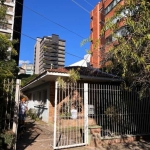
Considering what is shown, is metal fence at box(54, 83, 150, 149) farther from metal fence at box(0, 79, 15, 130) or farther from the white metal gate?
metal fence at box(0, 79, 15, 130)

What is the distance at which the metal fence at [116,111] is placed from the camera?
855cm

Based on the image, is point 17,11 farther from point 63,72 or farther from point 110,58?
point 110,58

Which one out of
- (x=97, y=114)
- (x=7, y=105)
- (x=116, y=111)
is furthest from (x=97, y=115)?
(x=7, y=105)

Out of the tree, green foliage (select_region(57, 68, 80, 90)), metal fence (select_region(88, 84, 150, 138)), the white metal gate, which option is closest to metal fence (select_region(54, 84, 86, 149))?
the white metal gate

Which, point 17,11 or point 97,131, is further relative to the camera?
point 17,11

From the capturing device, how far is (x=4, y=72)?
669 cm

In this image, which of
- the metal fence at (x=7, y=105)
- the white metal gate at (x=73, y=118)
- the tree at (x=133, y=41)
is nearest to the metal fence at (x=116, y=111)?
the white metal gate at (x=73, y=118)

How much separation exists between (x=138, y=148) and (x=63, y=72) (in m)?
5.76

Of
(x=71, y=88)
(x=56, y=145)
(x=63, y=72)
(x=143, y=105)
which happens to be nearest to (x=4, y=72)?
(x=71, y=88)

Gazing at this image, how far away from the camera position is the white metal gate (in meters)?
7.80

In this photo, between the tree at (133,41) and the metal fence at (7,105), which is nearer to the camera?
the tree at (133,41)

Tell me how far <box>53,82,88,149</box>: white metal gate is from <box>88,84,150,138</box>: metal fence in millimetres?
411

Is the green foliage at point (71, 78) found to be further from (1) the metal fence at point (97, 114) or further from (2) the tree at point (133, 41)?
(2) the tree at point (133, 41)

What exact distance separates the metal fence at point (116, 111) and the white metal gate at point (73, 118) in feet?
1.35
